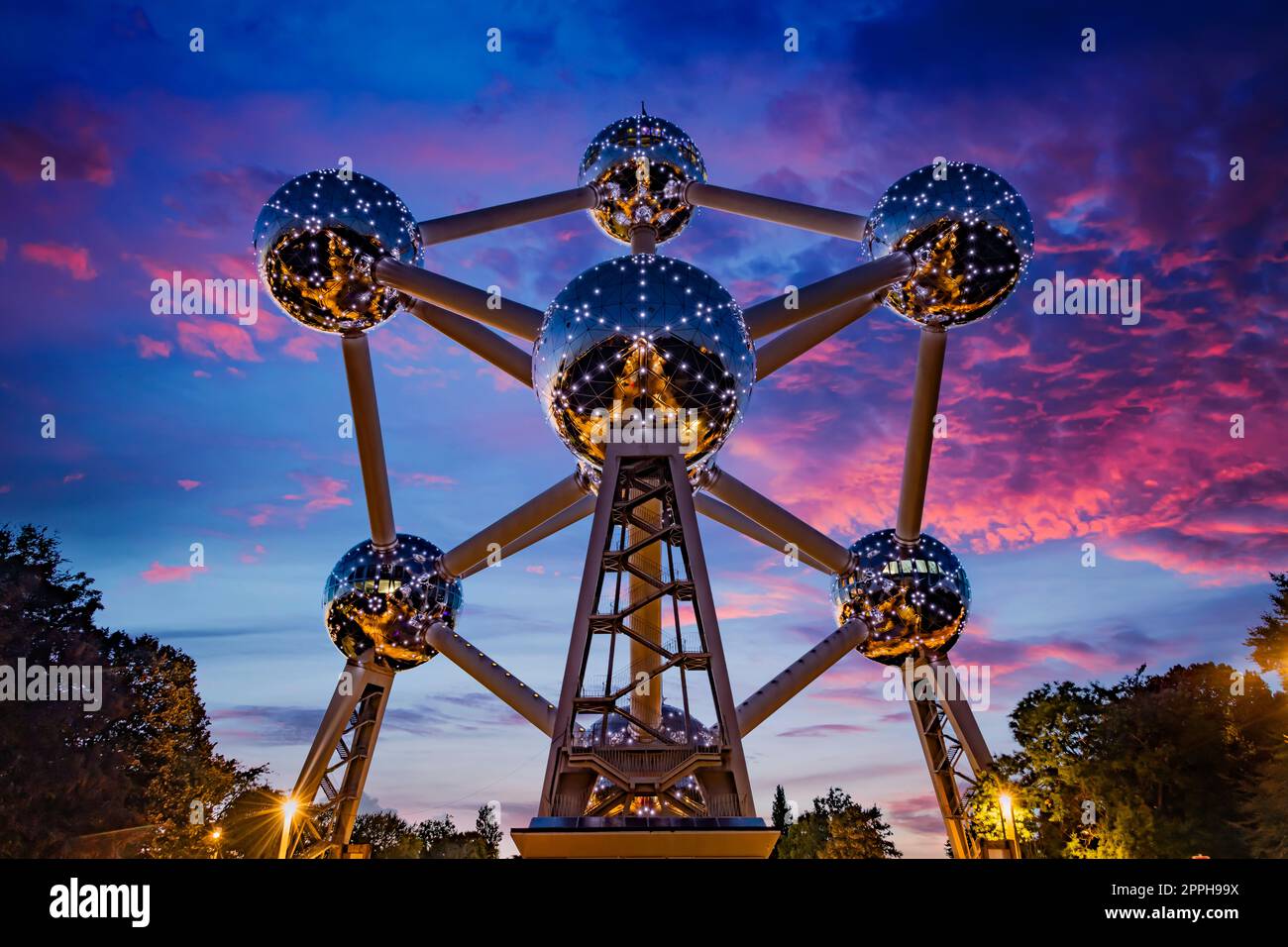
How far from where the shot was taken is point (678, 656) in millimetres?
16219

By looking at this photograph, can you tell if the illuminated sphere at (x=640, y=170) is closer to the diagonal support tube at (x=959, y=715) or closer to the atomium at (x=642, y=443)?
the atomium at (x=642, y=443)

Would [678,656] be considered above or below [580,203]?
below

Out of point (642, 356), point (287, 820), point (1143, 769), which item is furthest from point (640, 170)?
point (1143, 769)

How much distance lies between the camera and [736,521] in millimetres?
24625

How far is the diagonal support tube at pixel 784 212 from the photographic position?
2250cm

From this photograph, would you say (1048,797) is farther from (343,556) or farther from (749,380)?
(343,556)

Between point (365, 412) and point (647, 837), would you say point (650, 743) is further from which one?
point (365, 412)

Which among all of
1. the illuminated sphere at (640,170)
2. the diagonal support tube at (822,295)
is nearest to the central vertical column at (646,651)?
the diagonal support tube at (822,295)

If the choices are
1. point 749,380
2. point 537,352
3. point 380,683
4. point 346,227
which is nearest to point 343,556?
point 380,683

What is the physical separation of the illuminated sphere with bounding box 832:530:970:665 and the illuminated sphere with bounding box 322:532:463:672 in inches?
433

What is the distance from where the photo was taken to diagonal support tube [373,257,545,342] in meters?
19.9

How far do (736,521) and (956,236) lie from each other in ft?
29.5

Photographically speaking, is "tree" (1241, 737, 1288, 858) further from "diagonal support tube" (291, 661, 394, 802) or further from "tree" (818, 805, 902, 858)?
"tree" (818, 805, 902, 858)

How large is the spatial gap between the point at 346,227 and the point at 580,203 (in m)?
7.38
